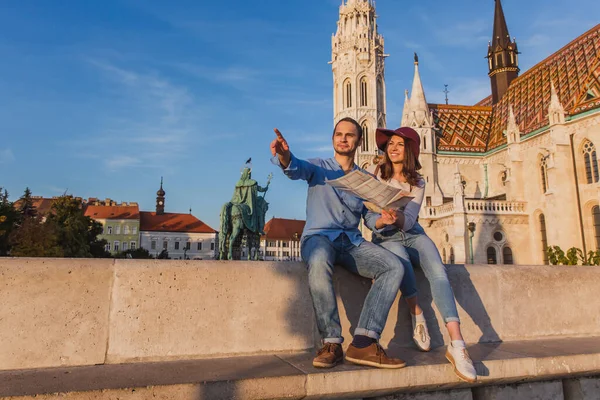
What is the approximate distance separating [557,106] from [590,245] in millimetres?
8964

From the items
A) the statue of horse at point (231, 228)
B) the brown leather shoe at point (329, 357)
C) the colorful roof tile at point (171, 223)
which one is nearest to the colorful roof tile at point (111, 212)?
the colorful roof tile at point (171, 223)

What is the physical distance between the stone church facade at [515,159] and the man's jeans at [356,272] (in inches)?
1064

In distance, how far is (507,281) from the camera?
164 inches

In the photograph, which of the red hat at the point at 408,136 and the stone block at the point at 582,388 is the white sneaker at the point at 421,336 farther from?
the red hat at the point at 408,136

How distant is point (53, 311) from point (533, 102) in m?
38.9

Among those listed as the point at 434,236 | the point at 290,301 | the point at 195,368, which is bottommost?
the point at 195,368

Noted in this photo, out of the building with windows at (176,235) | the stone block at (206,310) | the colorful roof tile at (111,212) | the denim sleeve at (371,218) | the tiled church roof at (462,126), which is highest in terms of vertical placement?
the tiled church roof at (462,126)

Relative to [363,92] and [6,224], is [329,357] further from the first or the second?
[363,92]

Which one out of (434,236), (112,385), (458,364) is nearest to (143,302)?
(112,385)

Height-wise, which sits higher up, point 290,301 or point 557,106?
point 557,106

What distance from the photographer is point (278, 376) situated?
2.54 metres

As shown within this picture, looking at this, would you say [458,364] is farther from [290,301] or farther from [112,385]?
[112,385]

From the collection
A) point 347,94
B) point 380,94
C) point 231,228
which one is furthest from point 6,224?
point 380,94

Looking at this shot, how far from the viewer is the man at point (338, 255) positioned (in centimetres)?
290
